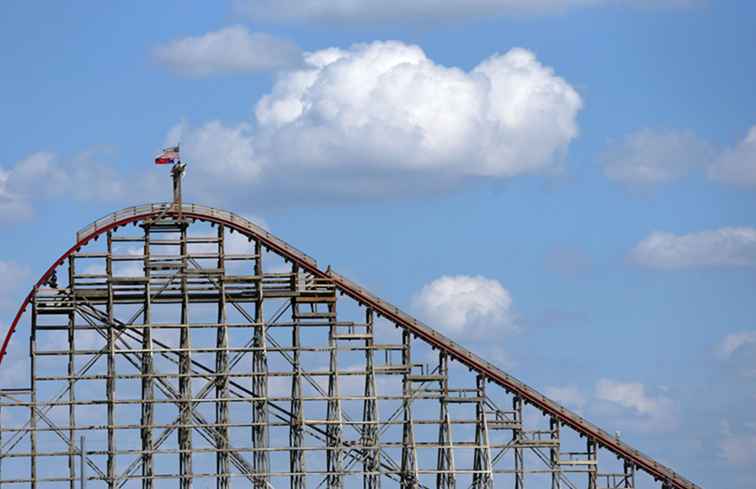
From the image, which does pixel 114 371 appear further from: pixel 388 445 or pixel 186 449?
pixel 388 445

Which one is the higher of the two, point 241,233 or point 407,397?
point 241,233

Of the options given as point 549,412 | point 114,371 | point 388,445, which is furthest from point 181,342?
point 549,412

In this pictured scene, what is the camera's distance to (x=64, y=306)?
111 metres

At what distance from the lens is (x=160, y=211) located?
4459 inches

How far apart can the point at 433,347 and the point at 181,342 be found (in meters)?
11.7

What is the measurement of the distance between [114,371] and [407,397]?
529 inches

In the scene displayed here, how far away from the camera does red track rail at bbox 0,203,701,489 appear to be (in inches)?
4451

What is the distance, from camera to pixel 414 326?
114 m

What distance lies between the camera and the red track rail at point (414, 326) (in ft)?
371

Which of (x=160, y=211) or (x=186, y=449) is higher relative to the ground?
(x=160, y=211)

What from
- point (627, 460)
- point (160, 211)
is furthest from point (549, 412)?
point (160, 211)

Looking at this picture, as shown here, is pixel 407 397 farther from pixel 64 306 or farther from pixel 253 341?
pixel 64 306

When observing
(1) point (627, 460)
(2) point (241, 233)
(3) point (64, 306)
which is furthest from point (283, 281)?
(1) point (627, 460)

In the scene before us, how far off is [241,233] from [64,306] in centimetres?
878
